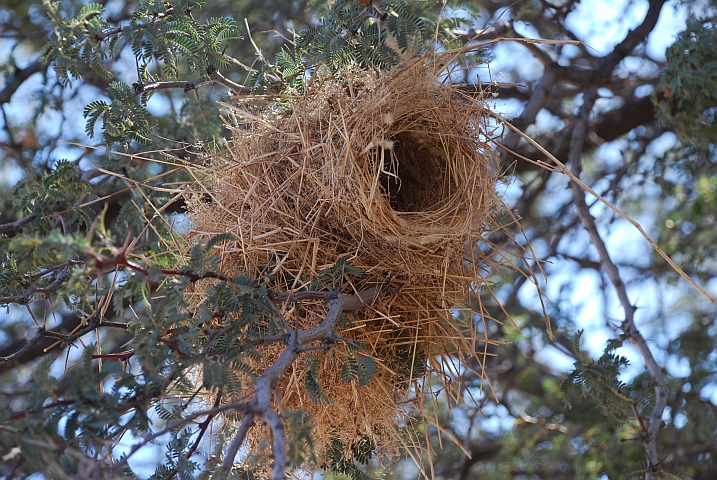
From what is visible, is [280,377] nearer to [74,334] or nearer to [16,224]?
[74,334]

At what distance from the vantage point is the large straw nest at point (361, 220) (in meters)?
1.94

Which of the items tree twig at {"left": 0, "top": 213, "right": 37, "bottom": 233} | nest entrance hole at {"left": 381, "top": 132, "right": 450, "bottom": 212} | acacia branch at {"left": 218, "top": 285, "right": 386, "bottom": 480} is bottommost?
acacia branch at {"left": 218, "top": 285, "right": 386, "bottom": 480}

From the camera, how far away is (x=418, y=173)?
2.40 metres

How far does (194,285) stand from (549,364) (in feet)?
13.8

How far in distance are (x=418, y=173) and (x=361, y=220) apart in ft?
1.81

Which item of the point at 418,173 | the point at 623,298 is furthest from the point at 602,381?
the point at 418,173

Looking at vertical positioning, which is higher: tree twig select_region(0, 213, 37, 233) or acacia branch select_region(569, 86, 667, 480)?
acacia branch select_region(569, 86, 667, 480)

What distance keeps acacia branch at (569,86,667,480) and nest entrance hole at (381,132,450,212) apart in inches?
29.4

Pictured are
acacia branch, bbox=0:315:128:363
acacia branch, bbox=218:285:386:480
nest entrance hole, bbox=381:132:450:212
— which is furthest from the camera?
nest entrance hole, bbox=381:132:450:212

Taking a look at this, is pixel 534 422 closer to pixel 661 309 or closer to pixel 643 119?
pixel 643 119

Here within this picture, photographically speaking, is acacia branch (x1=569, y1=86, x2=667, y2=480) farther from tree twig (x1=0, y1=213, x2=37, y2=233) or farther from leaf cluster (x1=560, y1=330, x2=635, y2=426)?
tree twig (x1=0, y1=213, x2=37, y2=233)

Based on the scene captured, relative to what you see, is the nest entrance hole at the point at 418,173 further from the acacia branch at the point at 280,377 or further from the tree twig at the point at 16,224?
the tree twig at the point at 16,224

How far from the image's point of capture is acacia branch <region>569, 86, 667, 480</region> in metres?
2.32

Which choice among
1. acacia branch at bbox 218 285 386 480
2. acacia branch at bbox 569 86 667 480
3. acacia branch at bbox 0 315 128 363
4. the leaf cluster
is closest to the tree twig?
acacia branch at bbox 0 315 128 363
